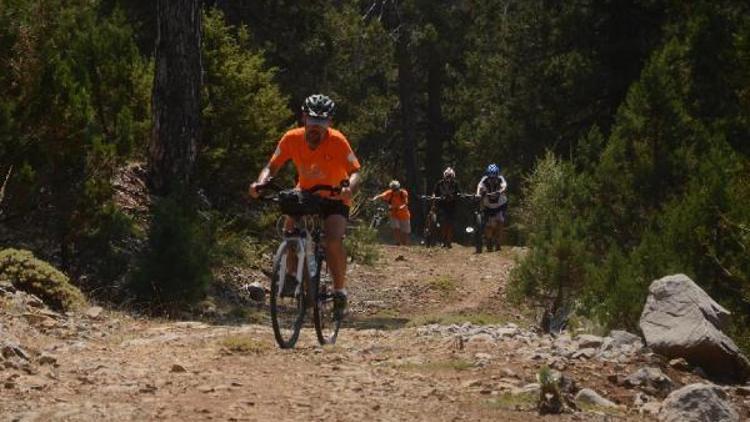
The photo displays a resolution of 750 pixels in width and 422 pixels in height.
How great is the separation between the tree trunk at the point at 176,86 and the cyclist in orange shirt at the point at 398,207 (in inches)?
434

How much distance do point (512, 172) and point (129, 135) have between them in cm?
1978

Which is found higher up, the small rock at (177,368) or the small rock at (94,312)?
the small rock at (94,312)

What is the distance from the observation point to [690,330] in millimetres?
8609

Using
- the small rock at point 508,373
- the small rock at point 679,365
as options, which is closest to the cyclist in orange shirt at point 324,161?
the small rock at point 508,373

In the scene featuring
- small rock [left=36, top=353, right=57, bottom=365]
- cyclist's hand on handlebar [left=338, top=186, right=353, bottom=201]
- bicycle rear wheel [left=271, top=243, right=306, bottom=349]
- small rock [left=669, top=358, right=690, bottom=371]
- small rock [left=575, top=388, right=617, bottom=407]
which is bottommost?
small rock [left=575, top=388, right=617, bottom=407]

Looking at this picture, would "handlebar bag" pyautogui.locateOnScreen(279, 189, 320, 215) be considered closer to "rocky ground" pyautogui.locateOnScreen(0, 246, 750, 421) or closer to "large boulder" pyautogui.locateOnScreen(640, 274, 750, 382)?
"rocky ground" pyautogui.locateOnScreen(0, 246, 750, 421)

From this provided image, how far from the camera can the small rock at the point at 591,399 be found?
24.4 ft

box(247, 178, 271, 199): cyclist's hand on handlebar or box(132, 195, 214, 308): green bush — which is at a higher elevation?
box(247, 178, 271, 199): cyclist's hand on handlebar

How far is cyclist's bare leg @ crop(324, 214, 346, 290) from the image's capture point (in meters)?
9.00

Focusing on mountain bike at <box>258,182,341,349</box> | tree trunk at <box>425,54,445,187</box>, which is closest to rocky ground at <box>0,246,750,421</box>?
mountain bike at <box>258,182,341,349</box>

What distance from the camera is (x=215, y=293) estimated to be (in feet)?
46.6

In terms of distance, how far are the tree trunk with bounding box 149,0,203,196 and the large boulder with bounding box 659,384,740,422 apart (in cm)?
830

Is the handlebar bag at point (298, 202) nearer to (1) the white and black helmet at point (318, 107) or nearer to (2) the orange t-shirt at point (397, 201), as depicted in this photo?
(1) the white and black helmet at point (318, 107)

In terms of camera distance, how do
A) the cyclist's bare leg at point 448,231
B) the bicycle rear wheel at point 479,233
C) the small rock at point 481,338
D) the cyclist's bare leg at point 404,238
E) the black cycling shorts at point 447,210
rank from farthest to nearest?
the cyclist's bare leg at point 404,238
the cyclist's bare leg at point 448,231
the black cycling shorts at point 447,210
the bicycle rear wheel at point 479,233
the small rock at point 481,338
